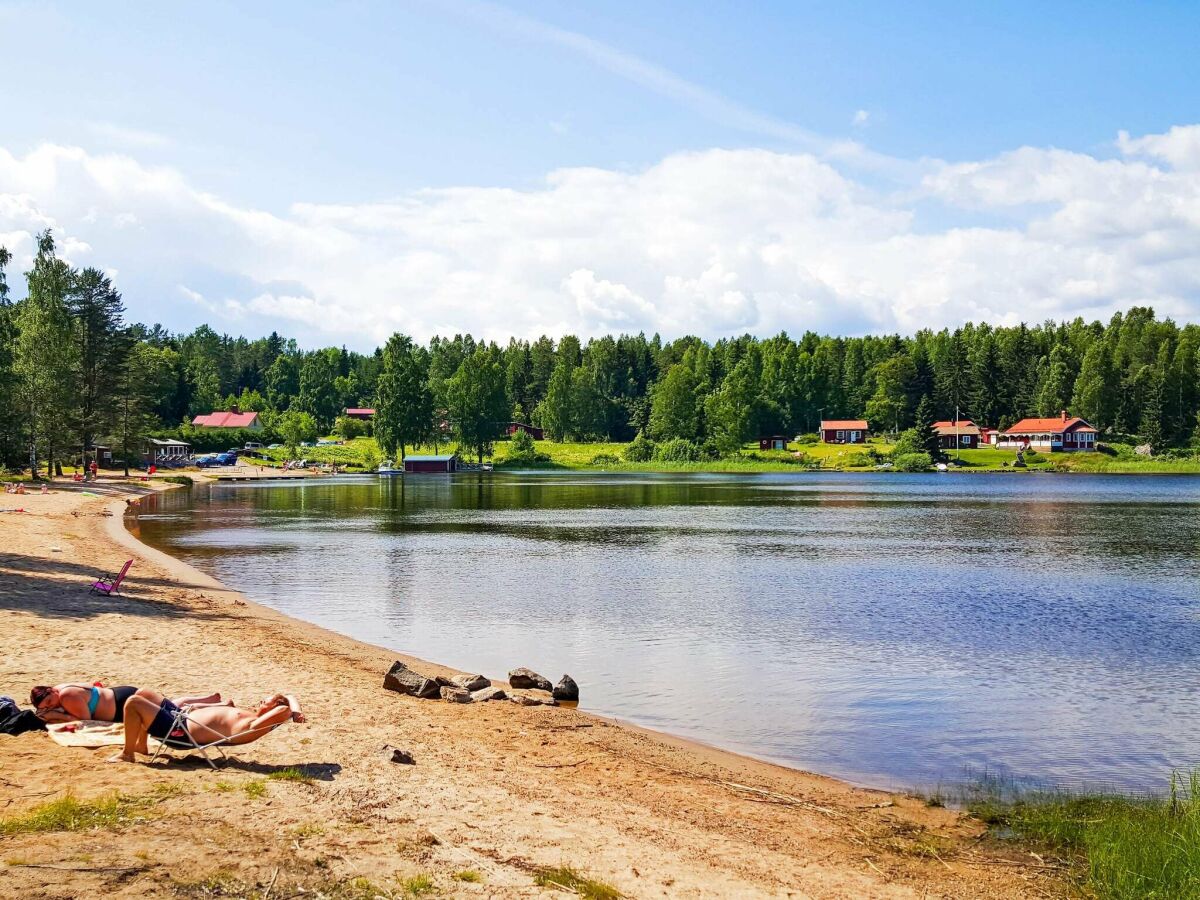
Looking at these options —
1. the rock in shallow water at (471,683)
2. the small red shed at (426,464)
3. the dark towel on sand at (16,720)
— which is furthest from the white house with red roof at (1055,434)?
the dark towel on sand at (16,720)

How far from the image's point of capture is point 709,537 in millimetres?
58094

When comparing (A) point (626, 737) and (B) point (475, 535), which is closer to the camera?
(A) point (626, 737)

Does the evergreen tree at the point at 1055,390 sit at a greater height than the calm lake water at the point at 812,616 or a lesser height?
greater

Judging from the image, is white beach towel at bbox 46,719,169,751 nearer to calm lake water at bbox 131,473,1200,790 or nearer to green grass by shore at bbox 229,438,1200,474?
calm lake water at bbox 131,473,1200,790

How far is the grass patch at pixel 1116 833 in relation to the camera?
10.5 metres

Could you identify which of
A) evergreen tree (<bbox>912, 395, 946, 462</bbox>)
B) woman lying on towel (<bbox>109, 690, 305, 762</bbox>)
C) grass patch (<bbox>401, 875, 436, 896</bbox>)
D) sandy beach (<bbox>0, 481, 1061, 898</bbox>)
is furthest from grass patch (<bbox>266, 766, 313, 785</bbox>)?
evergreen tree (<bbox>912, 395, 946, 462</bbox>)

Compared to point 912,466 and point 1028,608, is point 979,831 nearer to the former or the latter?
point 1028,608

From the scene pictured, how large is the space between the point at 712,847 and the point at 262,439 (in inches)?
7473

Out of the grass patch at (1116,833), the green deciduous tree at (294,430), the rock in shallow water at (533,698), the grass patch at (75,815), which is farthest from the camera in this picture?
the green deciduous tree at (294,430)

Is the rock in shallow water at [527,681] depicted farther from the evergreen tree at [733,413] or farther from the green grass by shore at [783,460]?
the evergreen tree at [733,413]

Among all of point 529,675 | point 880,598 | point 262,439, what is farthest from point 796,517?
point 262,439

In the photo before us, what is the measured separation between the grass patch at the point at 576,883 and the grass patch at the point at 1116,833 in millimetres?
5497

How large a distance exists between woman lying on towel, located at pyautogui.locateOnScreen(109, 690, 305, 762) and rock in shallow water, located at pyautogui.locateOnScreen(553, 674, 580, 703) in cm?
801

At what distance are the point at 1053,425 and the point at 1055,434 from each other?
277cm
